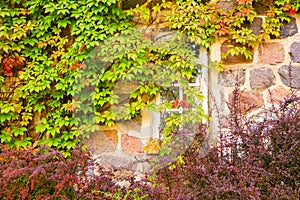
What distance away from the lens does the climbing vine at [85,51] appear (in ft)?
10.9

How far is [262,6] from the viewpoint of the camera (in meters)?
3.34

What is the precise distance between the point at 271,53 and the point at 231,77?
395mm

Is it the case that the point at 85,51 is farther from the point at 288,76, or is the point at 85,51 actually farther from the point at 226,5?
the point at 288,76

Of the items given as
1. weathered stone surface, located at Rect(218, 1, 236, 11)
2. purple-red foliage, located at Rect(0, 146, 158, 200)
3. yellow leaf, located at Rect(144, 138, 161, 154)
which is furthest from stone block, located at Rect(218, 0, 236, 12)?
purple-red foliage, located at Rect(0, 146, 158, 200)

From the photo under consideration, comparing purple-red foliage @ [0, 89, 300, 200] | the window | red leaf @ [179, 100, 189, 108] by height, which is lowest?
purple-red foliage @ [0, 89, 300, 200]

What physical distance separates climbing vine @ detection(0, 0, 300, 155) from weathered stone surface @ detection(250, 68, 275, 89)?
20 cm

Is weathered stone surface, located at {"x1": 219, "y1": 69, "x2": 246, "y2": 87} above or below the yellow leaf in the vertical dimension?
above

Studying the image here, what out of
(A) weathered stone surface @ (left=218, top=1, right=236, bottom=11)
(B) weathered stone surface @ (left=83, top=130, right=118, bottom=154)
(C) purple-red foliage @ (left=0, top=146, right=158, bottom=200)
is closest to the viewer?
(C) purple-red foliage @ (left=0, top=146, right=158, bottom=200)

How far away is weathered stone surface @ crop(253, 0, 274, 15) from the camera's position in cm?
332

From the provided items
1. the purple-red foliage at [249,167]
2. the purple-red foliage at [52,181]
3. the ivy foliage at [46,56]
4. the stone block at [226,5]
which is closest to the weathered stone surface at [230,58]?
the stone block at [226,5]

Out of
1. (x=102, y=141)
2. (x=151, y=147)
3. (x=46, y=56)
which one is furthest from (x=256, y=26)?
(x=46, y=56)

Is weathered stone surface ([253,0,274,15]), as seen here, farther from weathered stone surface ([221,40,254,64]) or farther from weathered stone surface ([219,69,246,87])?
weathered stone surface ([219,69,246,87])

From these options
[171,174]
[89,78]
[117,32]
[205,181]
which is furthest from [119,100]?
[205,181]

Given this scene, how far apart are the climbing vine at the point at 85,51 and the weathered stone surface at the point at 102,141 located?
0.11m
